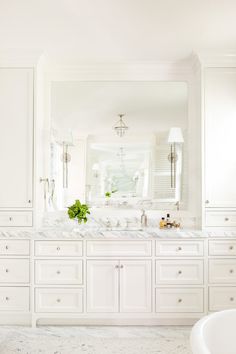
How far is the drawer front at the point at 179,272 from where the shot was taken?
3.47 metres

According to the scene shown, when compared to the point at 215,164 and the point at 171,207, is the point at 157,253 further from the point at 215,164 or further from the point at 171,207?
the point at 215,164

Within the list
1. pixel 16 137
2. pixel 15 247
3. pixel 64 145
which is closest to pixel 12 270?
pixel 15 247

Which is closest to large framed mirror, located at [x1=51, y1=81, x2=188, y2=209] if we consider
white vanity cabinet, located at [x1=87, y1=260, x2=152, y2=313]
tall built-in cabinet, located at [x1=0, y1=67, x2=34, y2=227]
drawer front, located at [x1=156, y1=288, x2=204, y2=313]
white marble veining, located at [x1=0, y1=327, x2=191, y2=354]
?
tall built-in cabinet, located at [x1=0, y1=67, x2=34, y2=227]

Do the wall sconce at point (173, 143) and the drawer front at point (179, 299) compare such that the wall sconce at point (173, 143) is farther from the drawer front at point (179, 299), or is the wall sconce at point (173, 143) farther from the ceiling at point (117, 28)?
the drawer front at point (179, 299)

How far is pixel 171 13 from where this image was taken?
2854 millimetres

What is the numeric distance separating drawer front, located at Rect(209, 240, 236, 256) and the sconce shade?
3.75 feet

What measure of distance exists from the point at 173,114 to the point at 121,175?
87 cm

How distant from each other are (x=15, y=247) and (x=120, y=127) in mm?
1656

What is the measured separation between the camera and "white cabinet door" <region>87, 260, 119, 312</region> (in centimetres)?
345

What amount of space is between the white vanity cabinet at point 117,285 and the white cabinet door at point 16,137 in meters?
0.95

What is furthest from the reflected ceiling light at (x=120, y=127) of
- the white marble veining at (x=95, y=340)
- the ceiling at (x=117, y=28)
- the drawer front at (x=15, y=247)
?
the white marble veining at (x=95, y=340)

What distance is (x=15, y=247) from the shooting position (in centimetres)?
351

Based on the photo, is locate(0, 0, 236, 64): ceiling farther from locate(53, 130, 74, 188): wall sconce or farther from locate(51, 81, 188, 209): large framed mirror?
locate(53, 130, 74, 188): wall sconce

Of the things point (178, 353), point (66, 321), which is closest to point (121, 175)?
point (66, 321)
